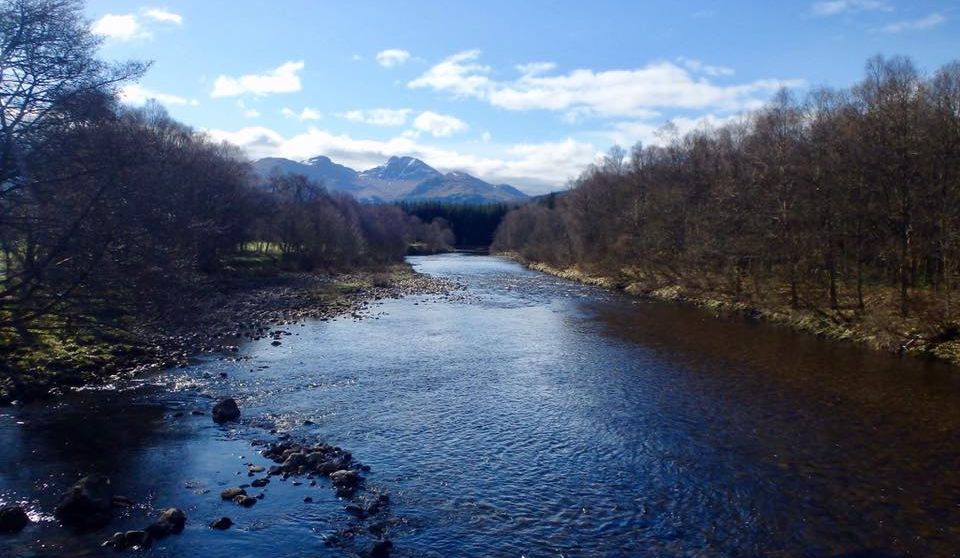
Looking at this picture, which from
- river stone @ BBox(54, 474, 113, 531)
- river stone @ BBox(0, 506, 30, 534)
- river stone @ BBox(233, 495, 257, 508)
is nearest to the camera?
river stone @ BBox(0, 506, 30, 534)

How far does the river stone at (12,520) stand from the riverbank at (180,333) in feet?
25.1

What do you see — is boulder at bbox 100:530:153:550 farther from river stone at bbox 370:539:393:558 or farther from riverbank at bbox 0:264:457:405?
riverbank at bbox 0:264:457:405

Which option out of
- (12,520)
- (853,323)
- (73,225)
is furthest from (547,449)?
(853,323)

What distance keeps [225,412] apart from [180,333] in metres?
15.3

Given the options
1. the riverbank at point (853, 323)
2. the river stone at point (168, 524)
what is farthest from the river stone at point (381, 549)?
the riverbank at point (853, 323)

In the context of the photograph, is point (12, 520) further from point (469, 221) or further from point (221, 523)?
point (469, 221)

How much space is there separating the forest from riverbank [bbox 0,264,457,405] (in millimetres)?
23006

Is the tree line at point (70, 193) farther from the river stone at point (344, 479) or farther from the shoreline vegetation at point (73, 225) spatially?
the river stone at point (344, 479)

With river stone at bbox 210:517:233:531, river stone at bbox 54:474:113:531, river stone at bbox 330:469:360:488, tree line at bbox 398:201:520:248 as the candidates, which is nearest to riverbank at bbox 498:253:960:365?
river stone at bbox 330:469:360:488

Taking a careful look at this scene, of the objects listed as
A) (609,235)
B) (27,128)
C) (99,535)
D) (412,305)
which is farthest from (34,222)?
(609,235)

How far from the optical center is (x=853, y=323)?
33.8 m

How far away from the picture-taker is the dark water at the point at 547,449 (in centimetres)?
1159

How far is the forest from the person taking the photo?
30.6m

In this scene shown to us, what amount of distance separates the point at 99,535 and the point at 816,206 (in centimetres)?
3680
